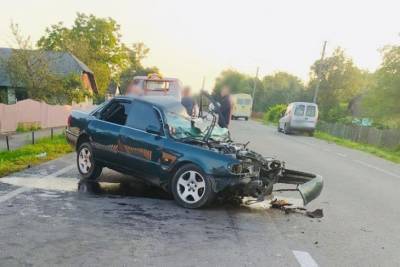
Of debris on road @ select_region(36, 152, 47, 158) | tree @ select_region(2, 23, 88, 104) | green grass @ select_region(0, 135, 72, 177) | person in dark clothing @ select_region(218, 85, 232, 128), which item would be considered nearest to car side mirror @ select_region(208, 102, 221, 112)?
person in dark clothing @ select_region(218, 85, 232, 128)

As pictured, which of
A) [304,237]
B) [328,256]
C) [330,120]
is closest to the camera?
[328,256]

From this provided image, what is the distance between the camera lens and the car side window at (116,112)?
7752 millimetres

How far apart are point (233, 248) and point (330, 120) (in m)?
47.5

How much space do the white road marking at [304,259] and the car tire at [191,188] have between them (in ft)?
6.08

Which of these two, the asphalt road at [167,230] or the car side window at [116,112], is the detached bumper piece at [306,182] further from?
the car side window at [116,112]

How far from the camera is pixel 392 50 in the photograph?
37625mm

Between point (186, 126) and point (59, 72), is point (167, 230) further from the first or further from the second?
point (59, 72)

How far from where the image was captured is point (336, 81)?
51.1 m

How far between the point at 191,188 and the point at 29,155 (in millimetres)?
6093

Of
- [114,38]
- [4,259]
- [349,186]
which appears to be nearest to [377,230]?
[349,186]

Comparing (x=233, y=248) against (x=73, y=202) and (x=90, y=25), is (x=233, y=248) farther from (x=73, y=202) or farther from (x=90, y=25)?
(x=90, y=25)

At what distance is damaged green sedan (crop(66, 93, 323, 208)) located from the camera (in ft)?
21.0

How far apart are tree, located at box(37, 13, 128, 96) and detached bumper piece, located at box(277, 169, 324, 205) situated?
153 ft

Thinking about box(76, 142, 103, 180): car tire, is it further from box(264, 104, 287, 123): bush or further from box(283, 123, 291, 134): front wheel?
box(264, 104, 287, 123): bush
